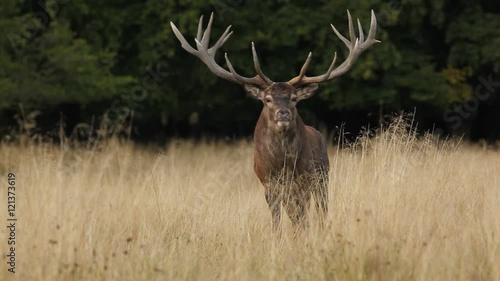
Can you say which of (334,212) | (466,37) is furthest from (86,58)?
(334,212)

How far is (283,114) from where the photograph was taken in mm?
8297

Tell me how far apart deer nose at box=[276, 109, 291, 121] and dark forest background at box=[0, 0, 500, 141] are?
7.84m

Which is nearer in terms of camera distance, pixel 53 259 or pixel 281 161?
pixel 53 259

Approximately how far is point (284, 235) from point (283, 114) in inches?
65.0

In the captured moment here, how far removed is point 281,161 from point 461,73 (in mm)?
10949

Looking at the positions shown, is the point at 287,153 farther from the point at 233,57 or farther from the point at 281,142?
the point at 233,57

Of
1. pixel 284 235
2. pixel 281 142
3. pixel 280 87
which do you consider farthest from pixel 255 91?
pixel 284 235

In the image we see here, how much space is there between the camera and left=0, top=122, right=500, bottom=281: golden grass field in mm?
5699

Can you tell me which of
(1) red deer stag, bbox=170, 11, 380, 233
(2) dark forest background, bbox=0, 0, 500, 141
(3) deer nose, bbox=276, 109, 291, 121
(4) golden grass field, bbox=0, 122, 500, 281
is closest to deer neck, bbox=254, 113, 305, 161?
(1) red deer stag, bbox=170, 11, 380, 233

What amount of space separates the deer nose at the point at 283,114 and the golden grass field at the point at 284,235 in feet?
2.31

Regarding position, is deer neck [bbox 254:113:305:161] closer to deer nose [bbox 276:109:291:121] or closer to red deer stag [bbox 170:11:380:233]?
red deer stag [bbox 170:11:380:233]

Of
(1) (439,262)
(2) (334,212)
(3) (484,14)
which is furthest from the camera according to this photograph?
(3) (484,14)

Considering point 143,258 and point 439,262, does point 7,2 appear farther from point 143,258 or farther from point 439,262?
point 439,262

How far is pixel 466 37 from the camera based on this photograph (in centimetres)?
1834
